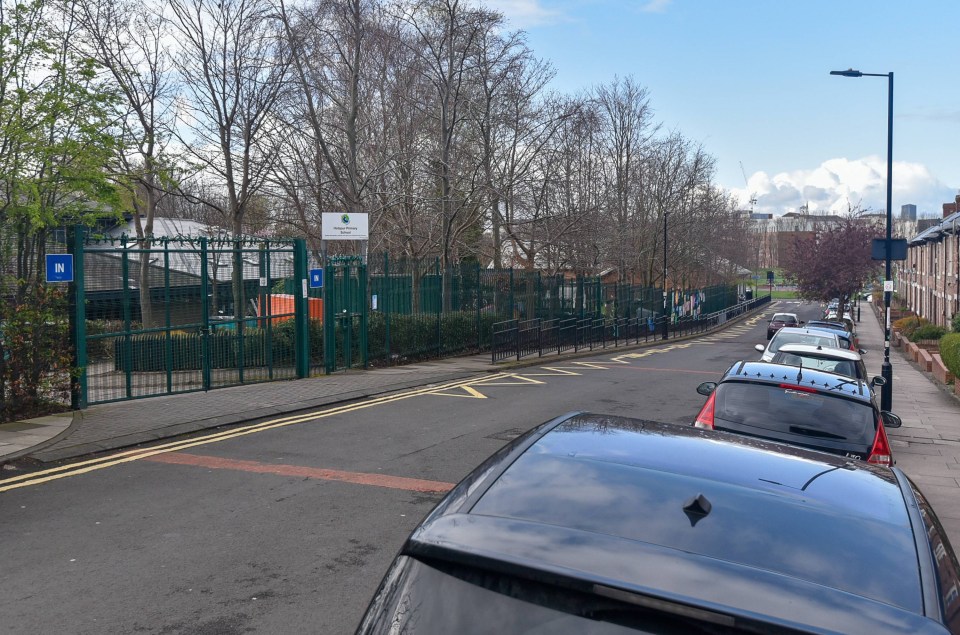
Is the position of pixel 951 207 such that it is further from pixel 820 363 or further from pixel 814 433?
pixel 814 433

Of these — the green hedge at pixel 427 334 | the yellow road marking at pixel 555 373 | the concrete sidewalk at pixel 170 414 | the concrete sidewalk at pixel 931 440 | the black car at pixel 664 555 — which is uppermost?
the black car at pixel 664 555

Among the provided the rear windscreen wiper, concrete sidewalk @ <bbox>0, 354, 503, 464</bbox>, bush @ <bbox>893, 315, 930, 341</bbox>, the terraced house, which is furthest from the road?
bush @ <bbox>893, 315, 930, 341</bbox>

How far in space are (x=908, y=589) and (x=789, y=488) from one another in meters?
0.65

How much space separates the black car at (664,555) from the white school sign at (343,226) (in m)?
18.1

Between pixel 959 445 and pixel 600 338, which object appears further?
pixel 600 338

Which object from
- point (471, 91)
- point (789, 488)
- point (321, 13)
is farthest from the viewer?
point (471, 91)

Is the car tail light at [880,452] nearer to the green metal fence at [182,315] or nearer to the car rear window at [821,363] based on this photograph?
the car rear window at [821,363]

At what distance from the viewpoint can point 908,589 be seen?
2305mm

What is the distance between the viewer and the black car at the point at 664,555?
2.13 metres

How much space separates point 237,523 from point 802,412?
5070 mm

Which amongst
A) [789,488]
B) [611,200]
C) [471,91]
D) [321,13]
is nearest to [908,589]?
[789,488]

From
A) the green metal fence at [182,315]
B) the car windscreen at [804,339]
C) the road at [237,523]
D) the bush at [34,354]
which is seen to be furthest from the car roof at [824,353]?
the bush at [34,354]

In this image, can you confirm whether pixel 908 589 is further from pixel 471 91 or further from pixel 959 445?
pixel 471 91

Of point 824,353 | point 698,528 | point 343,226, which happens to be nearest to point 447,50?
point 343,226
